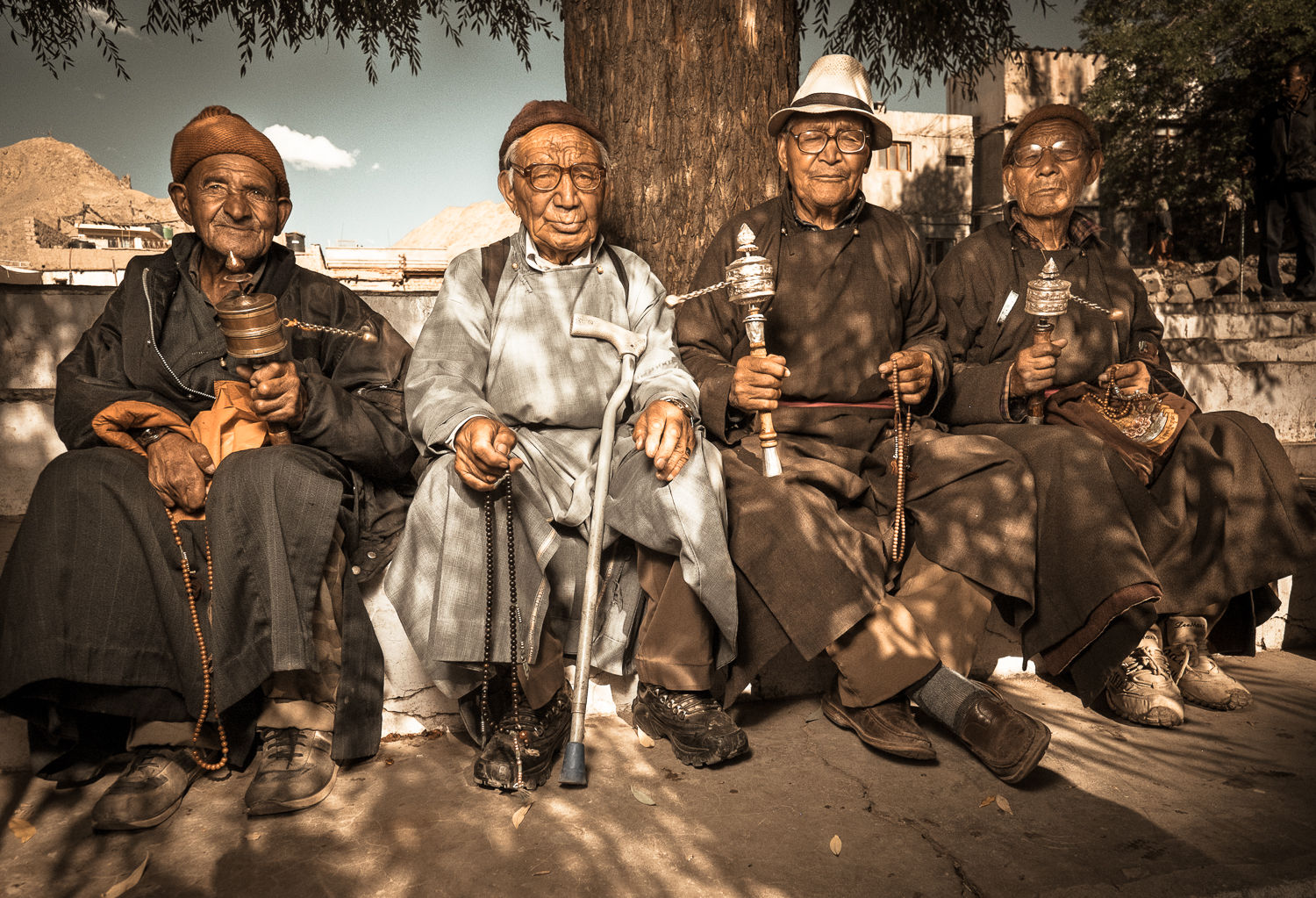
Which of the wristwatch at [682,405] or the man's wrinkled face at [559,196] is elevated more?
the man's wrinkled face at [559,196]

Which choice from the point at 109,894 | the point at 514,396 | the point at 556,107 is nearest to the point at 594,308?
the point at 514,396

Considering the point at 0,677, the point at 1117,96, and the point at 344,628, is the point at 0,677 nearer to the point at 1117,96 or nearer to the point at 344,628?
the point at 344,628

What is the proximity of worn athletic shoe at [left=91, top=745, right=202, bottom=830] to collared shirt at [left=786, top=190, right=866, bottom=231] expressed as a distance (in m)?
2.68

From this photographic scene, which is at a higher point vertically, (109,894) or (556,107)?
(556,107)

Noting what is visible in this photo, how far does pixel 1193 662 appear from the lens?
→ 3.16 m

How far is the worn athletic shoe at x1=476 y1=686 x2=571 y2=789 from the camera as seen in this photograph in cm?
247

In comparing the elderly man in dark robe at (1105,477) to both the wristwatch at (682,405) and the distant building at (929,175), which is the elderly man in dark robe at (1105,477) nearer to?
the wristwatch at (682,405)

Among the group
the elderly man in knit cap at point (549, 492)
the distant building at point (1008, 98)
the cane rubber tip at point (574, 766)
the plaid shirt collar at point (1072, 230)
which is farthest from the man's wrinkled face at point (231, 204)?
the distant building at point (1008, 98)

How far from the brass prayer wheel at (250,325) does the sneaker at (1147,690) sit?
9.40 ft

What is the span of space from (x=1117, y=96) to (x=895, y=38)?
63.2 feet

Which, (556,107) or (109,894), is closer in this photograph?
(109,894)

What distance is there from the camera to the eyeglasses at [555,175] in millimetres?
2920

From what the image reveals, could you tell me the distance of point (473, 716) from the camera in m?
2.72

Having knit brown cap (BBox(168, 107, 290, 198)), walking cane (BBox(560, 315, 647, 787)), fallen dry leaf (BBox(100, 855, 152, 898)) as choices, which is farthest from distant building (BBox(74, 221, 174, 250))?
fallen dry leaf (BBox(100, 855, 152, 898))
